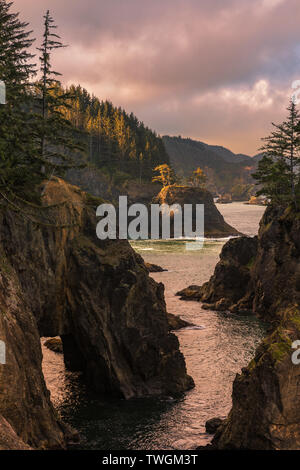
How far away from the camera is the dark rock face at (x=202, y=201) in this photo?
5945 inches

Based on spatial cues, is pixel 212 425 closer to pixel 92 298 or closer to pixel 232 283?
pixel 92 298

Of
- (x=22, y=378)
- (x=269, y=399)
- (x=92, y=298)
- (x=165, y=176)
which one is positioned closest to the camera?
(x=269, y=399)

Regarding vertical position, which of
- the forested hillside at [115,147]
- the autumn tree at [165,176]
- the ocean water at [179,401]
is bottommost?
the ocean water at [179,401]

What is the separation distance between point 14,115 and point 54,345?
2667cm

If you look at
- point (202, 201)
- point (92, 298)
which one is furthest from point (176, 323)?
point (202, 201)

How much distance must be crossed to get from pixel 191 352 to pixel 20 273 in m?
22.4

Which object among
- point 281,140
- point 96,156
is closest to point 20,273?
point 281,140

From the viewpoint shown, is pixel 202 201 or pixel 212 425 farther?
pixel 202 201

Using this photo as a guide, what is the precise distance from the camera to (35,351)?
22.3 m

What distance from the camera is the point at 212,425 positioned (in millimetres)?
27844

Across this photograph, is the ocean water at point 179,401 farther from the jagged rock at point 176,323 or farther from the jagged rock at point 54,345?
the jagged rock at point 176,323

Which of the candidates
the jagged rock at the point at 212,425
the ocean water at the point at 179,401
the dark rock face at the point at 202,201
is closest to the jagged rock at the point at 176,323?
the ocean water at the point at 179,401

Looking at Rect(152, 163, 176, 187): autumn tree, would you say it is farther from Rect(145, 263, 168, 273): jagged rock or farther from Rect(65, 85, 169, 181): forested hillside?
Rect(145, 263, 168, 273): jagged rock

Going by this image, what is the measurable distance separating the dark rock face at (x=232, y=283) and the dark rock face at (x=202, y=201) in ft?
258
